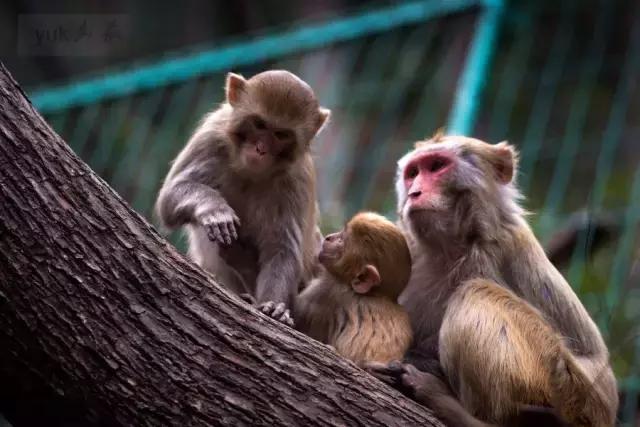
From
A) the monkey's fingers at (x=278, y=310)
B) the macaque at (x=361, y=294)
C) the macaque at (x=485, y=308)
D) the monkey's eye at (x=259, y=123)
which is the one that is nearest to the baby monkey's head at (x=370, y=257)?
the macaque at (x=361, y=294)

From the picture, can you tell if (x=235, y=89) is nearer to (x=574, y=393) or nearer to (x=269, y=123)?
(x=269, y=123)

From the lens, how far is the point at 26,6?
13.6 metres

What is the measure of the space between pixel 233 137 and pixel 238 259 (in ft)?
1.95

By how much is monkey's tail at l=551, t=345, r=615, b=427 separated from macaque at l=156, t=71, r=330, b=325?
129 cm

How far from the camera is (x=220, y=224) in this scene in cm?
520

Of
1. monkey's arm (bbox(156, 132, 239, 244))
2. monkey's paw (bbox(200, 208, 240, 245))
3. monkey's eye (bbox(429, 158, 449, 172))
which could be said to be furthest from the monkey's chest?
monkey's eye (bbox(429, 158, 449, 172))

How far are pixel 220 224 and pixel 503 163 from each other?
1.39 meters

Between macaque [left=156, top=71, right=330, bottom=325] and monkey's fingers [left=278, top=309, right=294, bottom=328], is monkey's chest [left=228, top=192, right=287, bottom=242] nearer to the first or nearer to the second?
macaque [left=156, top=71, right=330, bottom=325]

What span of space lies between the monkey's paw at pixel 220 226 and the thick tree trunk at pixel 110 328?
69 cm

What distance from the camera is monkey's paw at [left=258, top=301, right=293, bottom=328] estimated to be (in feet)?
16.3

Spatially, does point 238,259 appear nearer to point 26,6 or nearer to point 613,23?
point 613,23

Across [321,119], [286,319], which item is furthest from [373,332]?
[321,119]

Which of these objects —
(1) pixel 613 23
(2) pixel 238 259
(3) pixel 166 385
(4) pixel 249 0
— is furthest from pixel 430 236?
(4) pixel 249 0

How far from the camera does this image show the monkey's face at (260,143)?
5.48m
